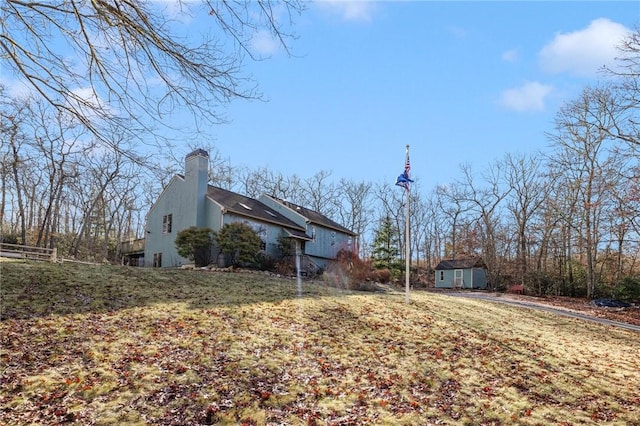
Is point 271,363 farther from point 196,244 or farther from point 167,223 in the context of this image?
point 167,223

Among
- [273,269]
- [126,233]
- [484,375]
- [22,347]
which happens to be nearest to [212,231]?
[273,269]

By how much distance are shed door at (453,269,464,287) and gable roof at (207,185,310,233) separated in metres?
18.5

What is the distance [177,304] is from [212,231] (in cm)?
1051

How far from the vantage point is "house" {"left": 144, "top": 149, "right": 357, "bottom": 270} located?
21.2m

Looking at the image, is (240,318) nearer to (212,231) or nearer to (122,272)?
(122,272)

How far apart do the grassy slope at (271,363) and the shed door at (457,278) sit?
25435 millimetres

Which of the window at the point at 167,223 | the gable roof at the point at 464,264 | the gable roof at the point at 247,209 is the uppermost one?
the gable roof at the point at 247,209

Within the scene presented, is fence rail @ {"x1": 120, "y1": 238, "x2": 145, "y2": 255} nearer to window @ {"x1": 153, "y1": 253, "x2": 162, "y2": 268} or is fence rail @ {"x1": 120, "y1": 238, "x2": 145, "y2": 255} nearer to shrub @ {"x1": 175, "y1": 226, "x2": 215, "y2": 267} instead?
window @ {"x1": 153, "y1": 253, "x2": 162, "y2": 268}

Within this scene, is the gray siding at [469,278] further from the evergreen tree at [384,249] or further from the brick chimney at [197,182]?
the brick chimney at [197,182]

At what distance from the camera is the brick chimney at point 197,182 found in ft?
69.8

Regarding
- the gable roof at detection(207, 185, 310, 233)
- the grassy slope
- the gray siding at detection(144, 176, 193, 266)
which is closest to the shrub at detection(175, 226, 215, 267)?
the gray siding at detection(144, 176, 193, 266)

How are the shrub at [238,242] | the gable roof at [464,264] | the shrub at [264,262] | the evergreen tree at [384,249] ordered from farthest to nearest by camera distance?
the gable roof at [464,264] < the evergreen tree at [384,249] < the shrub at [264,262] < the shrub at [238,242]

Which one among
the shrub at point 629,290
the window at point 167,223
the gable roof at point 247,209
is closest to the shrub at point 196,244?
the gable roof at point 247,209

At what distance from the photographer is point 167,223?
899 inches
